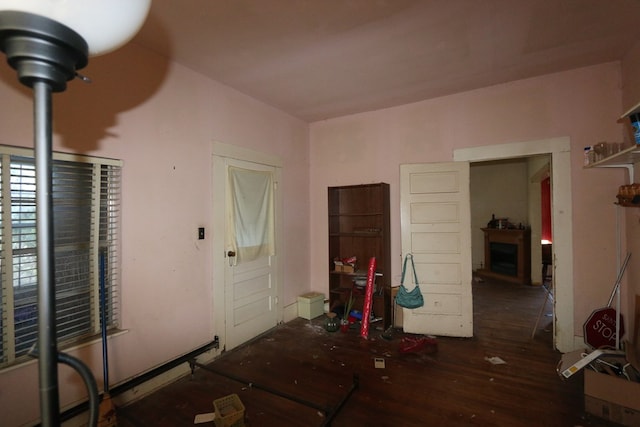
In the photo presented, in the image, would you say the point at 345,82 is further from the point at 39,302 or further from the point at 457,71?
the point at 39,302

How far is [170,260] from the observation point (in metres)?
2.49

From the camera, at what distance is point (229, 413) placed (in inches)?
74.0

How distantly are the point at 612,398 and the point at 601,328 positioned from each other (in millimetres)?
809

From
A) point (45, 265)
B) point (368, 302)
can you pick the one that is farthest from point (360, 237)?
point (45, 265)

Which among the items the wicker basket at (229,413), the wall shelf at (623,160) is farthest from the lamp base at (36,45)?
the wall shelf at (623,160)

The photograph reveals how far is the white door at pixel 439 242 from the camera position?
3.28 m

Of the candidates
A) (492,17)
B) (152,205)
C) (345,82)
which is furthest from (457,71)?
(152,205)

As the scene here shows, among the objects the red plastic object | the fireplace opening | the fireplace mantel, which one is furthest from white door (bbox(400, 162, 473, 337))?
the fireplace opening

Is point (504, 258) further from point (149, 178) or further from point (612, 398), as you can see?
point (149, 178)

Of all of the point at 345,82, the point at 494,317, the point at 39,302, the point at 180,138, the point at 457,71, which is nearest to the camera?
the point at 39,302

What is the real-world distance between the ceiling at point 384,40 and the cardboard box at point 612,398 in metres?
2.58

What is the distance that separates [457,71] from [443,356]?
2.85 meters

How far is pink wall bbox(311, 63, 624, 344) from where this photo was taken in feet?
9.05

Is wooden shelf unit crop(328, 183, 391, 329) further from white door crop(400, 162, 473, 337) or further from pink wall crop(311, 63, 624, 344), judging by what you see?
Result: white door crop(400, 162, 473, 337)
